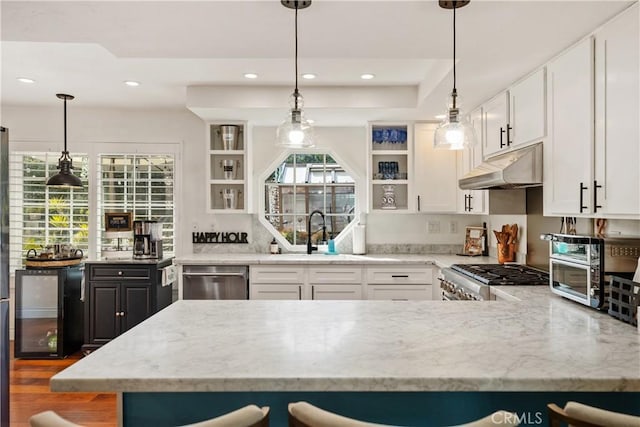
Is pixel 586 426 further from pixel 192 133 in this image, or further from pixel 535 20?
pixel 192 133

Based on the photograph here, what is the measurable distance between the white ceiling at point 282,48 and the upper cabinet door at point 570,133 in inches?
5.3

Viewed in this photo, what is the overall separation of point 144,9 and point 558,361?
2.15 metres

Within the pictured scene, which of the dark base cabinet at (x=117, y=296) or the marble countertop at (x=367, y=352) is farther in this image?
the dark base cabinet at (x=117, y=296)

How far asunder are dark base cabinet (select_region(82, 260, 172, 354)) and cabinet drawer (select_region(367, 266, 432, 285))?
6.90 feet

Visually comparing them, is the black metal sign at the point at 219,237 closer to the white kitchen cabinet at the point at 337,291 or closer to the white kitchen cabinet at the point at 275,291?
the white kitchen cabinet at the point at 275,291

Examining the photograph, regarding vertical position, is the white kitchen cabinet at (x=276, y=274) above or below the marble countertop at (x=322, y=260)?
below

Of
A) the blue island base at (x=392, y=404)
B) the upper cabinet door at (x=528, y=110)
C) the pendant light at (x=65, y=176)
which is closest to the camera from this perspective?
the blue island base at (x=392, y=404)

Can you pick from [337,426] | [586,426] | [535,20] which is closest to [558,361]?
[586,426]

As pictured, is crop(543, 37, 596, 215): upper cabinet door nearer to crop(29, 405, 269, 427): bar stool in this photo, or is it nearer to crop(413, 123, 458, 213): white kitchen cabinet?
crop(413, 123, 458, 213): white kitchen cabinet

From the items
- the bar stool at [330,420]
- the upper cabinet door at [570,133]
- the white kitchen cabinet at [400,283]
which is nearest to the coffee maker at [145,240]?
the white kitchen cabinet at [400,283]

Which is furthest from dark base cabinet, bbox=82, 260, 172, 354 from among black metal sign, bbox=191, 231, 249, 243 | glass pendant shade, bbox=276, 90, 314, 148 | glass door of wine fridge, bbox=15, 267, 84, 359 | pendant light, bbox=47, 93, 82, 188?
glass pendant shade, bbox=276, 90, 314, 148

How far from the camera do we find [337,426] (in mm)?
1000

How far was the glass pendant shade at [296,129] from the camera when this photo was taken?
2.12 meters

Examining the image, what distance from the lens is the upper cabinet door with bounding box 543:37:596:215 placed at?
2.21 metres
